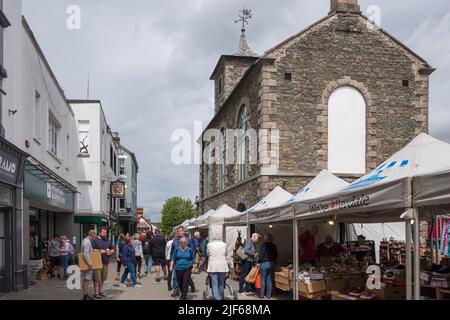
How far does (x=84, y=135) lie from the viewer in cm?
3078

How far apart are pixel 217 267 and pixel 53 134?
471 inches

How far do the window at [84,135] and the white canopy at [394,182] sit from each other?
79.8ft

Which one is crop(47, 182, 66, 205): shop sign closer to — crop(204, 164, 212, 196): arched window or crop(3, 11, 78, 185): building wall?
crop(3, 11, 78, 185): building wall

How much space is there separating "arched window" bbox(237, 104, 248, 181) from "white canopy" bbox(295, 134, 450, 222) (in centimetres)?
1556

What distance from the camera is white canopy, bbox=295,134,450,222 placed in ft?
20.9

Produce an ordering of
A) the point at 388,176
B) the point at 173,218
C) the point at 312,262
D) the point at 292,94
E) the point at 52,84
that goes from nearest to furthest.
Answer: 1. the point at 388,176
2. the point at 312,262
3. the point at 52,84
4. the point at 292,94
5. the point at 173,218

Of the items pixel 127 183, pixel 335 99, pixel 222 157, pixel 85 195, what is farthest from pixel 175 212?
pixel 335 99

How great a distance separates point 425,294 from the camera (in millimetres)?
7492

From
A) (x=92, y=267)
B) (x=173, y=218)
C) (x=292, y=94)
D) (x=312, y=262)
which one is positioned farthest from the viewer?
(x=173, y=218)

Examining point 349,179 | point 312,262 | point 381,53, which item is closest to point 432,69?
point 381,53

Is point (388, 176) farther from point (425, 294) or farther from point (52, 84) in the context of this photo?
point (52, 84)

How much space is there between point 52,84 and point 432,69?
15914mm

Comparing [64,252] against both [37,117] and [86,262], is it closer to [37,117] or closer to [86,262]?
[37,117]
